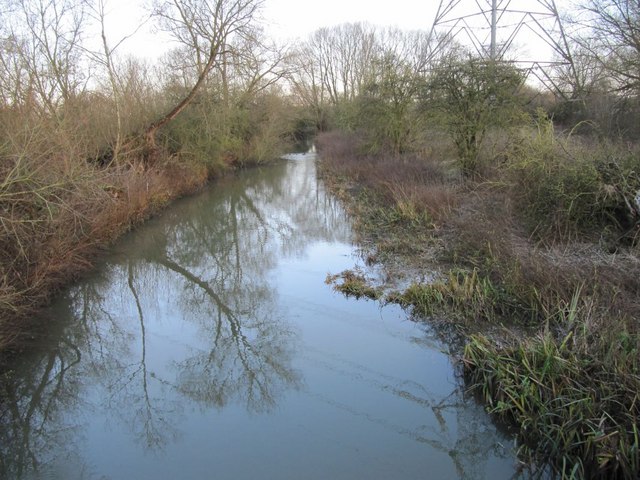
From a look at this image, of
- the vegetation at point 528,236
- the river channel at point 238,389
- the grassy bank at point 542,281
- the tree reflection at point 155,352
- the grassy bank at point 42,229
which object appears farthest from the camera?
the grassy bank at point 42,229

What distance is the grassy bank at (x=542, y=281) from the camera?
353 centimetres

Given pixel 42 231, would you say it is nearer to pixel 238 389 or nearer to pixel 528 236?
pixel 238 389

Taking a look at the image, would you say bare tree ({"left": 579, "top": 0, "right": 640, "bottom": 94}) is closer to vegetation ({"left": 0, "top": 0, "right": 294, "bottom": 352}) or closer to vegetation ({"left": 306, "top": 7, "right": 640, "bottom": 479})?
vegetation ({"left": 306, "top": 7, "right": 640, "bottom": 479})

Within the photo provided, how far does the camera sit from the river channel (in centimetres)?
391

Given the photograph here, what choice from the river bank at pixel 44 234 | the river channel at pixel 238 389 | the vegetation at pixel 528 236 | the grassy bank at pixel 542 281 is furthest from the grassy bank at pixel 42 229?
the grassy bank at pixel 542 281

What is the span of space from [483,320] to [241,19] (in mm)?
13884

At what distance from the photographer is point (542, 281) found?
566 cm

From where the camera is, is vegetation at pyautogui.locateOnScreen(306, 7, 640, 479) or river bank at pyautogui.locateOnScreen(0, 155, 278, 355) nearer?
vegetation at pyautogui.locateOnScreen(306, 7, 640, 479)

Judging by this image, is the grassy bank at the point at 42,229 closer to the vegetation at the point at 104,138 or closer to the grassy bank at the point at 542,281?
the vegetation at the point at 104,138

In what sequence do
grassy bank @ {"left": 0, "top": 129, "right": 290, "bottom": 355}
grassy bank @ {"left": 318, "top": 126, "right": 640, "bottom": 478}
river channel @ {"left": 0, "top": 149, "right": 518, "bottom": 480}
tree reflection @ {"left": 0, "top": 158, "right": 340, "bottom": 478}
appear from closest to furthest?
grassy bank @ {"left": 318, "top": 126, "right": 640, "bottom": 478}, river channel @ {"left": 0, "top": 149, "right": 518, "bottom": 480}, tree reflection @ {"left": 0, "top": 158, "right": 340, "bottom": 478}, grassy bank @ {"left": 0, "top": 129, "right": 290, "bottom": 355}

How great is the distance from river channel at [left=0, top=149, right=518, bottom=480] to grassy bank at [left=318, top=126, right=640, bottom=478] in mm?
409

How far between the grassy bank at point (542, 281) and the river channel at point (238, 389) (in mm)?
409

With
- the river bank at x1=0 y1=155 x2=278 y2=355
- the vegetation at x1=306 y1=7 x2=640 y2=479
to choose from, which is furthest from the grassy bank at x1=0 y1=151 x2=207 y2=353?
Result: the vegetation at x1=306 y1=7 x2=640 y2=479

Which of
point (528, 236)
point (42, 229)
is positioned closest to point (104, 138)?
point (42, 229)
